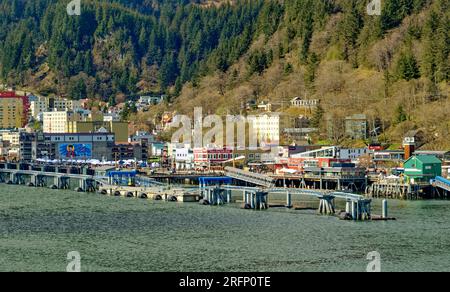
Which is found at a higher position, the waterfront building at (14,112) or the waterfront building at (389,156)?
the waterfront building at (14,112)

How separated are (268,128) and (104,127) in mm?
24833

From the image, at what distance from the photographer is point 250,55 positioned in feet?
407

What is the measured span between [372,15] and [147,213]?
59.7 metres

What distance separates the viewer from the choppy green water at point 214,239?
3719 centimetres

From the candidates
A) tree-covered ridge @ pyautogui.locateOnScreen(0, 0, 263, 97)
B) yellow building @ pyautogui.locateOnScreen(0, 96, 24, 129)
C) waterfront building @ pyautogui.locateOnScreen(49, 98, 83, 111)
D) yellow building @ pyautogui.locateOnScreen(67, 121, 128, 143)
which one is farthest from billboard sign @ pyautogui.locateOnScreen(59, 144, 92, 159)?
tree-covered ridge @ pyautogui.locateOnScreen(0, 0, 263, 97)

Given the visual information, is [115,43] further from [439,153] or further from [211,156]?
[439,153]

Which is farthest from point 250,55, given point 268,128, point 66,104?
point 66,104

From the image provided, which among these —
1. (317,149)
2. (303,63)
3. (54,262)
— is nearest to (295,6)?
(303,63)

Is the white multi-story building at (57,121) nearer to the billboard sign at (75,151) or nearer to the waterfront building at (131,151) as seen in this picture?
the billboard sign at (75,151)

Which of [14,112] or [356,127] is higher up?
[14,112]

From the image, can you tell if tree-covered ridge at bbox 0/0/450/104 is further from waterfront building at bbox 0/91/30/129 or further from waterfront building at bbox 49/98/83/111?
waterfront building at bbox 0/91/30/129

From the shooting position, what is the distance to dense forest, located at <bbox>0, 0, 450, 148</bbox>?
9369 centimetres

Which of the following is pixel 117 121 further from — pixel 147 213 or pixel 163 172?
pixel 147 213

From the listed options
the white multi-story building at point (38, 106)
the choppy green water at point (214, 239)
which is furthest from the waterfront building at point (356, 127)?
the white multi-story building at point (38, 106)
